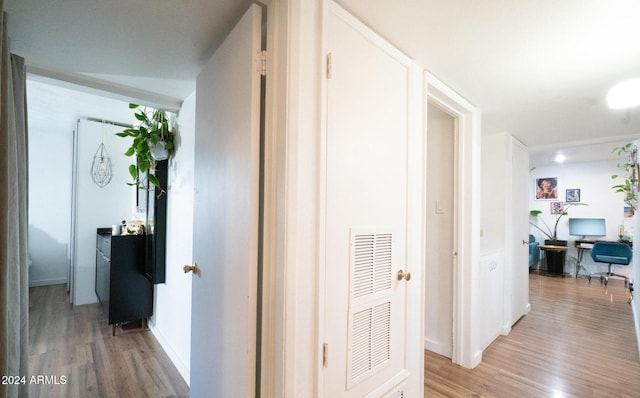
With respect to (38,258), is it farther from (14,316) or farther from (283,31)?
(283,31)

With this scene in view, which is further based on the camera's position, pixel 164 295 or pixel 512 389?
pixel 164 295

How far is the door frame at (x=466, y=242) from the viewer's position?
2.23 m

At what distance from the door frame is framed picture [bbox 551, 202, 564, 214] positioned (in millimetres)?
5155

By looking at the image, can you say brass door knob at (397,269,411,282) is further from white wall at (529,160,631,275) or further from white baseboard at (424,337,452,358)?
white wall at (529,160,631,275)

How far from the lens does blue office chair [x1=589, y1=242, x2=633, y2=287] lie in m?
4.70

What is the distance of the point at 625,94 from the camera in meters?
1.93

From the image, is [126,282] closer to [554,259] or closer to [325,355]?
[325,355]

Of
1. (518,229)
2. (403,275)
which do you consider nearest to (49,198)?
(403,275)

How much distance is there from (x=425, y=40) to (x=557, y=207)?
6.46m

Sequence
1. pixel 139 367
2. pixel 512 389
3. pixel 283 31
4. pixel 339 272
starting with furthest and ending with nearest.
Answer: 1. pixel 139 367
2. pixel 512 389
3. pixel 339 272
4. pixel 283 31

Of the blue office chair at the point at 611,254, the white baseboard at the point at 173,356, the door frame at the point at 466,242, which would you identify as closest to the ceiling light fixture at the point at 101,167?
the white baseboard at the point at 173,356

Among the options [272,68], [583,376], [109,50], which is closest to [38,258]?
[109,50]

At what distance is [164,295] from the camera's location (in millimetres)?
2441

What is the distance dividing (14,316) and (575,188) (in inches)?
318
